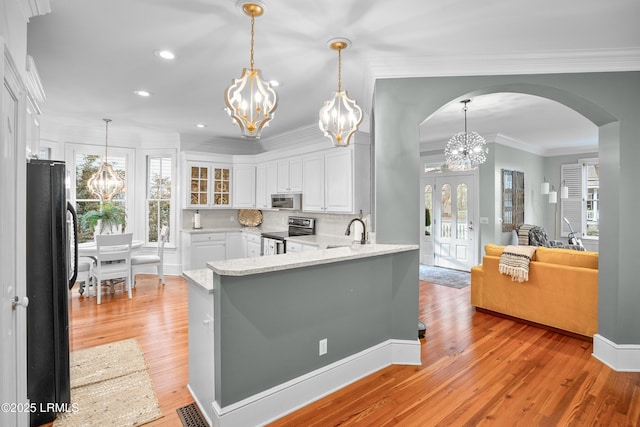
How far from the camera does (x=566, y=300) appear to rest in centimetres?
352

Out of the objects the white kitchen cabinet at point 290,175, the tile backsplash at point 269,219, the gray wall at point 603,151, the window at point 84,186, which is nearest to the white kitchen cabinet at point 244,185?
the tile backsplash at point 269,219

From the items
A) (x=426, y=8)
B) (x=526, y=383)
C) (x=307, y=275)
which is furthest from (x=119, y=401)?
(x=426, y=8)

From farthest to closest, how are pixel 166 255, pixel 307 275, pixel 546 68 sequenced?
1. pixel 166 255
2. pixel 546 68
3. pixel 307 275

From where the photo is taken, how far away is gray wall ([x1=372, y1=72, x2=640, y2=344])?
287 centimetres

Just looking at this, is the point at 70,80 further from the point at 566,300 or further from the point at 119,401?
the point at 566,300

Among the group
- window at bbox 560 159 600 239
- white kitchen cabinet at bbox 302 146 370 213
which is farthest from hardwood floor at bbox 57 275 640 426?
window at bbox 560 159 600 239

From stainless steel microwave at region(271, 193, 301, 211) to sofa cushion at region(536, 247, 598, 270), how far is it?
3.32 metres

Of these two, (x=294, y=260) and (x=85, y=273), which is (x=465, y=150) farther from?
(x=85, y=273)

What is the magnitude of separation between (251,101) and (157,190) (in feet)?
17.0

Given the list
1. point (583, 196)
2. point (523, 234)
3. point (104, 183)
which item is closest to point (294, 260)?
point (104, 183)

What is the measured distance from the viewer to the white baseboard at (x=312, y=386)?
6.75ft

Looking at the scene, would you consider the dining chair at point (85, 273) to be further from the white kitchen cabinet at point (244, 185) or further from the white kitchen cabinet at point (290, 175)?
the white kitchen cabinet at point (290, 175)

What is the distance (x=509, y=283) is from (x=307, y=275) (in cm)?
287

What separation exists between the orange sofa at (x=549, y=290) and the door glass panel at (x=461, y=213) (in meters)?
2.65
